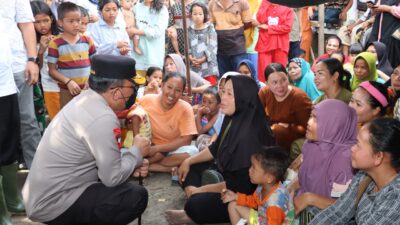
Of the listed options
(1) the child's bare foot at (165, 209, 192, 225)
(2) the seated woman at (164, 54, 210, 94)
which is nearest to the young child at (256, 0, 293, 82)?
(2) the seated woman at (164, 54, 210, 94)

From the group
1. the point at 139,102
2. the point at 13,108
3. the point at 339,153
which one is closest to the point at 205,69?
the point at 139,102

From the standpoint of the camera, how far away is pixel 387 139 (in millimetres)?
2637

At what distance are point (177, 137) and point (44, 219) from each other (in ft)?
6.25

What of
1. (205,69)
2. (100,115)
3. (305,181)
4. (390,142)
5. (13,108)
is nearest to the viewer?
(390,142)

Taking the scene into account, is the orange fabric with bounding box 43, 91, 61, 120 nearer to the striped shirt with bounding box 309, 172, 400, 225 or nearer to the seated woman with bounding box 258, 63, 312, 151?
the seated woman with bounding box 258, 63, 312, 151

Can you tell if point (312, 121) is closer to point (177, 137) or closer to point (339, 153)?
point (339, 153)

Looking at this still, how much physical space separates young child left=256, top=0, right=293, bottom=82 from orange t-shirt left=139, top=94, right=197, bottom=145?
305cm

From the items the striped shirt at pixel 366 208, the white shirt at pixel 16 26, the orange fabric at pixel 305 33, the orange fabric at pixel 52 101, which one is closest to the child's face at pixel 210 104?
the orange fabric at pixel 52 101

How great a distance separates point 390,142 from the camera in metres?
2.64

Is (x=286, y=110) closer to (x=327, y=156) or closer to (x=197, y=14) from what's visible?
(x=327, y=156)

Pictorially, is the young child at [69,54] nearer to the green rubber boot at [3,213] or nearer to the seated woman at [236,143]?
the green rubber boot at [3,213]

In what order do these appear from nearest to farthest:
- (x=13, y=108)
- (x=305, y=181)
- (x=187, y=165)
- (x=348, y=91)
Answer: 1. (x=305, y=181)
2. (x=13, y=108)
3. (x=187, y=165)
4. (x=348, y=91)

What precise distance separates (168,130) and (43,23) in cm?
161

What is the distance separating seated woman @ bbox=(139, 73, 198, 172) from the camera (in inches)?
195
